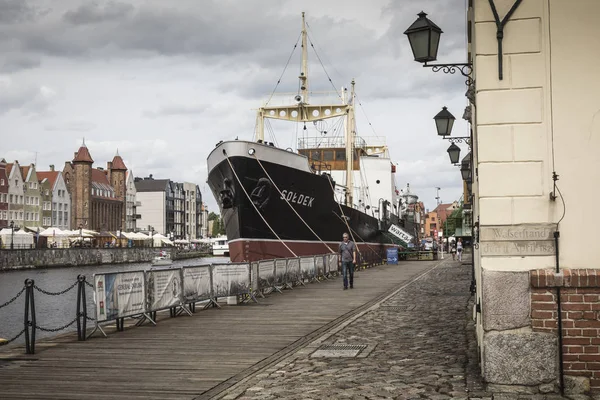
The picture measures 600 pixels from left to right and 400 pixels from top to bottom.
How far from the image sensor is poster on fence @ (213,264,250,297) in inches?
683

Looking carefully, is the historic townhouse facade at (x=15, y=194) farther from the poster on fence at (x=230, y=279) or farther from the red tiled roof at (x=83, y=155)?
the poster on fence at (x=230, y=279)

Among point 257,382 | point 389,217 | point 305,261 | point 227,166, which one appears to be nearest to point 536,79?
point 257,382

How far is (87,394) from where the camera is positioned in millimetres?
7645

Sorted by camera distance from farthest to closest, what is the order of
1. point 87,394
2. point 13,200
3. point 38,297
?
point 13,200 → point 38,297 → point 87,394

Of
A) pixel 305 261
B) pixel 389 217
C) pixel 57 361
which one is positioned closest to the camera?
pixel 57 361

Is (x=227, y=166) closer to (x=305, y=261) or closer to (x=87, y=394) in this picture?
(x=305, y=261)

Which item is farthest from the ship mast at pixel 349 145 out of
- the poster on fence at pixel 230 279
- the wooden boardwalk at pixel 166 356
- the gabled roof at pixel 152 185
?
the gabled roof at pixel 152 185

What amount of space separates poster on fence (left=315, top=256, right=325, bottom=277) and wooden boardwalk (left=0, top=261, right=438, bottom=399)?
10.4 m

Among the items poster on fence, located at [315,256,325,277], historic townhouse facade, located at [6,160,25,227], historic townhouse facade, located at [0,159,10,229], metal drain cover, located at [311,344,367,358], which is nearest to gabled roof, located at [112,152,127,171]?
historic townhouse facade, located at [6,160,25,227]

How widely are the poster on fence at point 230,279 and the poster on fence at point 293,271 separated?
4.17 m

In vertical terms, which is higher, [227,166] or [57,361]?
[227,166]

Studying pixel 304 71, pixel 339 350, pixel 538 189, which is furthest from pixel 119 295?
pixel 304 71

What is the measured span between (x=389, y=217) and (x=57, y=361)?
41.3 meters

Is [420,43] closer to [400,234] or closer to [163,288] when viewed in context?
[163,288]
